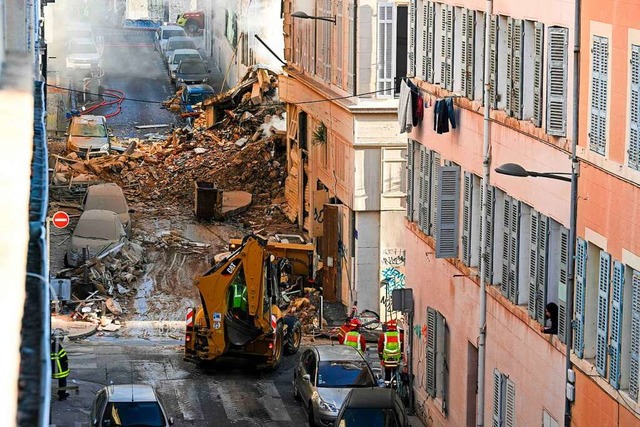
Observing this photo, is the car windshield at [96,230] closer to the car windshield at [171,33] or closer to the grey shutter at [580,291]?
the grey shutter at [580,291]

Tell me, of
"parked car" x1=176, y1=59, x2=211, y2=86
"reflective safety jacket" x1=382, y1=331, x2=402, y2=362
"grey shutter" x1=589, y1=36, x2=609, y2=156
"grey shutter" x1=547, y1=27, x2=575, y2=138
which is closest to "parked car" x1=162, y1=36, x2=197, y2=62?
"parked car" x1=176, y1=59, x2=211, y2=86

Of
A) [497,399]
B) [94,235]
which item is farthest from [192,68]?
[497,399]

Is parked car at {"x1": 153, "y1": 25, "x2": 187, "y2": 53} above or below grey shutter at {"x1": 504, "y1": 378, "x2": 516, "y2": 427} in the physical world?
above

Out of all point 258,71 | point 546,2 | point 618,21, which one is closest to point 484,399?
point 546,2

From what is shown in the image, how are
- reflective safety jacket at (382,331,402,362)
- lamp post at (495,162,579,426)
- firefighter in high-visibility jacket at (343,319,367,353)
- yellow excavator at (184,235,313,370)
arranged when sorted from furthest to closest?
firefighter in high-visibility jacket at (343,319,367,353) < yellow excavator at (184,235,313,370) < reflective safety jacket at (382,331,402,362) < lamp post at (495,162,579,426)

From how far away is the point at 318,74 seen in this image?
136 feet

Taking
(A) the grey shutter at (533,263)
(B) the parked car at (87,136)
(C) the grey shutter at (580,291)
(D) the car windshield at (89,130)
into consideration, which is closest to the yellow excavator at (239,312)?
(A) the grey shutter at (533,263)

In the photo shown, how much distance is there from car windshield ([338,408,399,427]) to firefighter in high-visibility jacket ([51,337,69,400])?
18.2ft

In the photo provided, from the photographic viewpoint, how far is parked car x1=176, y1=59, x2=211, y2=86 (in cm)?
6825

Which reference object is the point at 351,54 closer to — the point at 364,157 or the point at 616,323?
the point at 364,157

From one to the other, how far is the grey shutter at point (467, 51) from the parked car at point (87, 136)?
98.7 ft

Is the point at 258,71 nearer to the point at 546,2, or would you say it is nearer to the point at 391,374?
the point at 391,374

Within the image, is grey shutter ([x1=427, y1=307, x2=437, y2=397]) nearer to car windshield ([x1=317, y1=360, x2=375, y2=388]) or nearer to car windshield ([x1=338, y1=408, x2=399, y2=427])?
car windshield ([x1=317, y1=360, x2=375, y2=388])

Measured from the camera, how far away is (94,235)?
39656mm
